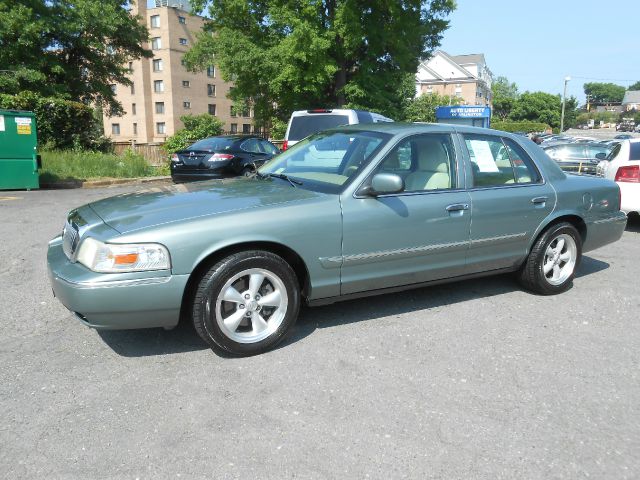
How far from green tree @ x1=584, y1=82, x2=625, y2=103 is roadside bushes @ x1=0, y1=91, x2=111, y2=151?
673 feet

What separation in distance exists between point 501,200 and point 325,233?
176 centimetres

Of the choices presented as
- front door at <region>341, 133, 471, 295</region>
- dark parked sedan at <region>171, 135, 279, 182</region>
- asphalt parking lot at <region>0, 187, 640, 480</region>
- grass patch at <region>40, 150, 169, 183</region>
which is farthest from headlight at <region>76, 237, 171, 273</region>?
grass patch at <region>40, 150, 169, 183</region>

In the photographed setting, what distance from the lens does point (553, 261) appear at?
16.5ft

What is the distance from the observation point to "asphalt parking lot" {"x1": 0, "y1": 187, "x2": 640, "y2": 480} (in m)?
2.49

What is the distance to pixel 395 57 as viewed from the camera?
84.3 ft

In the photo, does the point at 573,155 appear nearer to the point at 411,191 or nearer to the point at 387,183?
the point at 411,191

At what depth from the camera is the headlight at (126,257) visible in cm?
315

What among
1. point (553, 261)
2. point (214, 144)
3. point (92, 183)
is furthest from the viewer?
point (92, 183)

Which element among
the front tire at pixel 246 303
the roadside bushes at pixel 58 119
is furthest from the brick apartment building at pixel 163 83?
the front tire at pixel 246 303

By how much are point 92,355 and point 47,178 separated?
1132cm

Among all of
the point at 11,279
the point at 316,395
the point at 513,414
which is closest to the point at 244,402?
the point at 316,395

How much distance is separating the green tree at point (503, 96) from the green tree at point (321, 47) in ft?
268

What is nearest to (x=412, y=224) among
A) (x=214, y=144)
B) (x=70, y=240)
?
(x=70, y=240)

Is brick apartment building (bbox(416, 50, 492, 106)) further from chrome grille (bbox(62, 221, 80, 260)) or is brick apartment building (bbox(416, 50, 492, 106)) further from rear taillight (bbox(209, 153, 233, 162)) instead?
chrome grille (bbox(62, 221, 80, 260))
